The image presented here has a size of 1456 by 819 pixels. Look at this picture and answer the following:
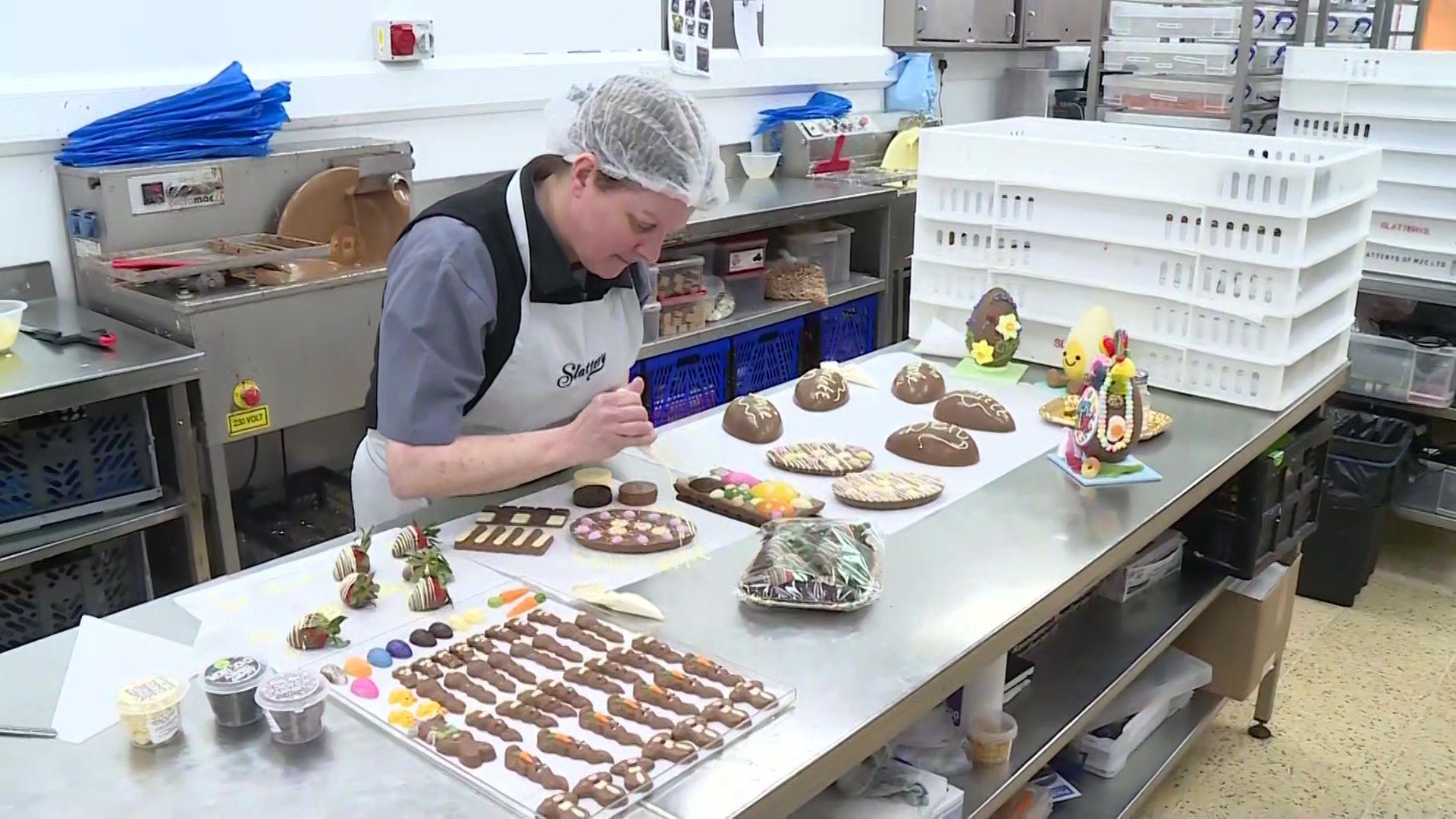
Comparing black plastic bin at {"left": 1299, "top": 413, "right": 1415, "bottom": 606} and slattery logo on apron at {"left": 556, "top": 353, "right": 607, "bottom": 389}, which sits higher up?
slattery logo on apron at {"left": 556, "top": 353, "right": 607, "bottom": 389}

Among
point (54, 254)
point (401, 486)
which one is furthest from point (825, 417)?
point (54, 254)

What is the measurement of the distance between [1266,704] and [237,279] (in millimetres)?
2755

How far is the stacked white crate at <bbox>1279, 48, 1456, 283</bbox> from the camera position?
343 cm

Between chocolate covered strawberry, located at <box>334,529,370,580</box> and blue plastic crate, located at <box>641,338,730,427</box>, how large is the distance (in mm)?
1984

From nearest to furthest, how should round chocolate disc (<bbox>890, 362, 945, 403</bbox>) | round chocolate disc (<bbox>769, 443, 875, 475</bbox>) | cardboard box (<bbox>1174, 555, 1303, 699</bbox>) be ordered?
1. round chocolate disc (<bbox>769, 443, 875, 475</bbox>)
2. round chocolate disc (<bbox>890, 362, 945, 403</bbox>)
3. cardboard box (<bbox>1174, 555, 1303, 699</bbox>)

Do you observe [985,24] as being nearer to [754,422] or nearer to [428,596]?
[754,422]

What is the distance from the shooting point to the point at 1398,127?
11.6 feet

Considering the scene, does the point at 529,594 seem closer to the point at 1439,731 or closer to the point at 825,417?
the point at 825,417

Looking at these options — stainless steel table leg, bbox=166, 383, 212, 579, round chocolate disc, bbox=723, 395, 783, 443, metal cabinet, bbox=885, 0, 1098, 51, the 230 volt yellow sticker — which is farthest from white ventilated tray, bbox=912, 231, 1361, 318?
metal cabinet, bbox=885, 0, 1098, 51

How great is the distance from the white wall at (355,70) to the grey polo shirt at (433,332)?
0.73 m

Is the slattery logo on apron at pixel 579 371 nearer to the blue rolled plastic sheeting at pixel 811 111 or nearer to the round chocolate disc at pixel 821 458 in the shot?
the round chocolate disc at pixel 821 458

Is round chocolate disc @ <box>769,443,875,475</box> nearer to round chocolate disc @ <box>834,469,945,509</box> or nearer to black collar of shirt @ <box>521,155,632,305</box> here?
round chocolate disc @ <box>834,469,945,509</box>

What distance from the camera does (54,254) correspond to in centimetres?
277

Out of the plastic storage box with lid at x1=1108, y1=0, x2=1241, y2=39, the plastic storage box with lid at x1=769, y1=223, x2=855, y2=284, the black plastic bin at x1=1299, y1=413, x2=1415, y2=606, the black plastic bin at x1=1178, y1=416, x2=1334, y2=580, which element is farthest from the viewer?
the plastic storage box with lid at x1=769, y1=223, x2=855, y2=284
